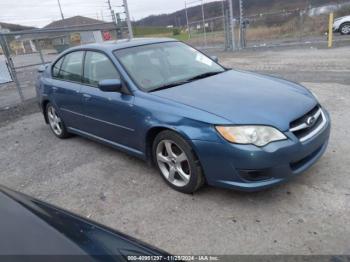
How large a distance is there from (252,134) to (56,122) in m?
3.84

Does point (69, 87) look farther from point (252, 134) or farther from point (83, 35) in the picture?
point (83, 35)

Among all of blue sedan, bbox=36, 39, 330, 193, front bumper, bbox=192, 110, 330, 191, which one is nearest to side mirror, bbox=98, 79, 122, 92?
blue sedan, bbox=36, 39, 330, 193

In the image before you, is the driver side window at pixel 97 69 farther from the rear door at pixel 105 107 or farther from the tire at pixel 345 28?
the tire at pixel 345 28

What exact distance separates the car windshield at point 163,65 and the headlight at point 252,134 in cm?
113

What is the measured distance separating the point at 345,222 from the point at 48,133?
5104 millimetres

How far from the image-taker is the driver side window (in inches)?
158

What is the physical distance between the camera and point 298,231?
2.71 m

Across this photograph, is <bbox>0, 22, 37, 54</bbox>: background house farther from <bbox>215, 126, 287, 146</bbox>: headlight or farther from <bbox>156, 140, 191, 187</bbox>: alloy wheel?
<bbox>215, 126, 287, 146</bbox>: headlight

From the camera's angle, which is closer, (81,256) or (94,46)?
(81,256)

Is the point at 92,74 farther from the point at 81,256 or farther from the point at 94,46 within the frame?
the point at 81,256

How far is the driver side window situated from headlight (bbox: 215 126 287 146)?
1.68 m

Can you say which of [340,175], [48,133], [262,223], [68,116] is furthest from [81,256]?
[48,133]

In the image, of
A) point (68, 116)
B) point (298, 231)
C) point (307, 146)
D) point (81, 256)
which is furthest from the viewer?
point (68, 116)

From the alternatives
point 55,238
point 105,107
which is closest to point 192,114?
point 105,107
